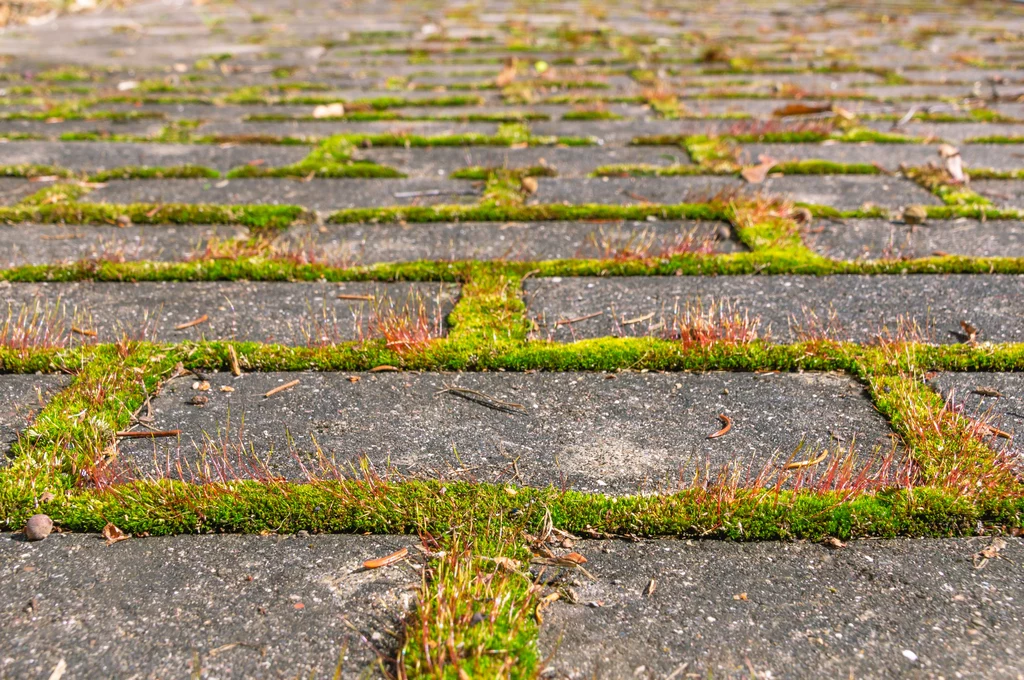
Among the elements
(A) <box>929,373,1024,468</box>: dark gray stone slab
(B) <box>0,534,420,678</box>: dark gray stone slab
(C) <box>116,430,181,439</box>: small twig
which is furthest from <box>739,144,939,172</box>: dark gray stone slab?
(B) <box>0,534,420,678</box>: dark gray stone slab

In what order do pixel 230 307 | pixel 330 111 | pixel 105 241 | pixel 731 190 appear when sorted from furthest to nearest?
pixel 330 111
pixel 731 190
pixel 105 241
pixel 230 307

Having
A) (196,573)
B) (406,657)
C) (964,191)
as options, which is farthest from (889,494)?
(964,191)

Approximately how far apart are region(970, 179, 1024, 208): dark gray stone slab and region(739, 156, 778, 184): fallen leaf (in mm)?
997

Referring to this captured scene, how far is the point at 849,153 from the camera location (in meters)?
4.57

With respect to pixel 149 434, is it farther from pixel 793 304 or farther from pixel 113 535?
pixel 793 304

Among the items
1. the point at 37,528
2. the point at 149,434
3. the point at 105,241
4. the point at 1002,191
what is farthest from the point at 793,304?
the point at 105,241

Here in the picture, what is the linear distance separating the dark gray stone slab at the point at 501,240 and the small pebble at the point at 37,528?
1549 millimetres

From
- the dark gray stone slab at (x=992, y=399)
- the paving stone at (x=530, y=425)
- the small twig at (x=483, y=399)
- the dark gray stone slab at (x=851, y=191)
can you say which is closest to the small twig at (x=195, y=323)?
the paving stone at (x=530, y=425)

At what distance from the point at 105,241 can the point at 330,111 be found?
261 centimetres

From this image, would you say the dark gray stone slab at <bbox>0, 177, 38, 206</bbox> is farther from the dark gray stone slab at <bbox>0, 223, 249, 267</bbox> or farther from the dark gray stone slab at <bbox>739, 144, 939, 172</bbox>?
the dark gray stone slab at <bbox>739, 144, 939, 172</bbox>

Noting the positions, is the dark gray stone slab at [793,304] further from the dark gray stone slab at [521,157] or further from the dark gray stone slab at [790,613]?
the dark gray stone slab at [521,157]

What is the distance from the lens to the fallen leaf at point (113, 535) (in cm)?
170

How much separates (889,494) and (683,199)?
2.24 metres

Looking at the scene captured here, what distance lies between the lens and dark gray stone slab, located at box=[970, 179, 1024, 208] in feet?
12.2
